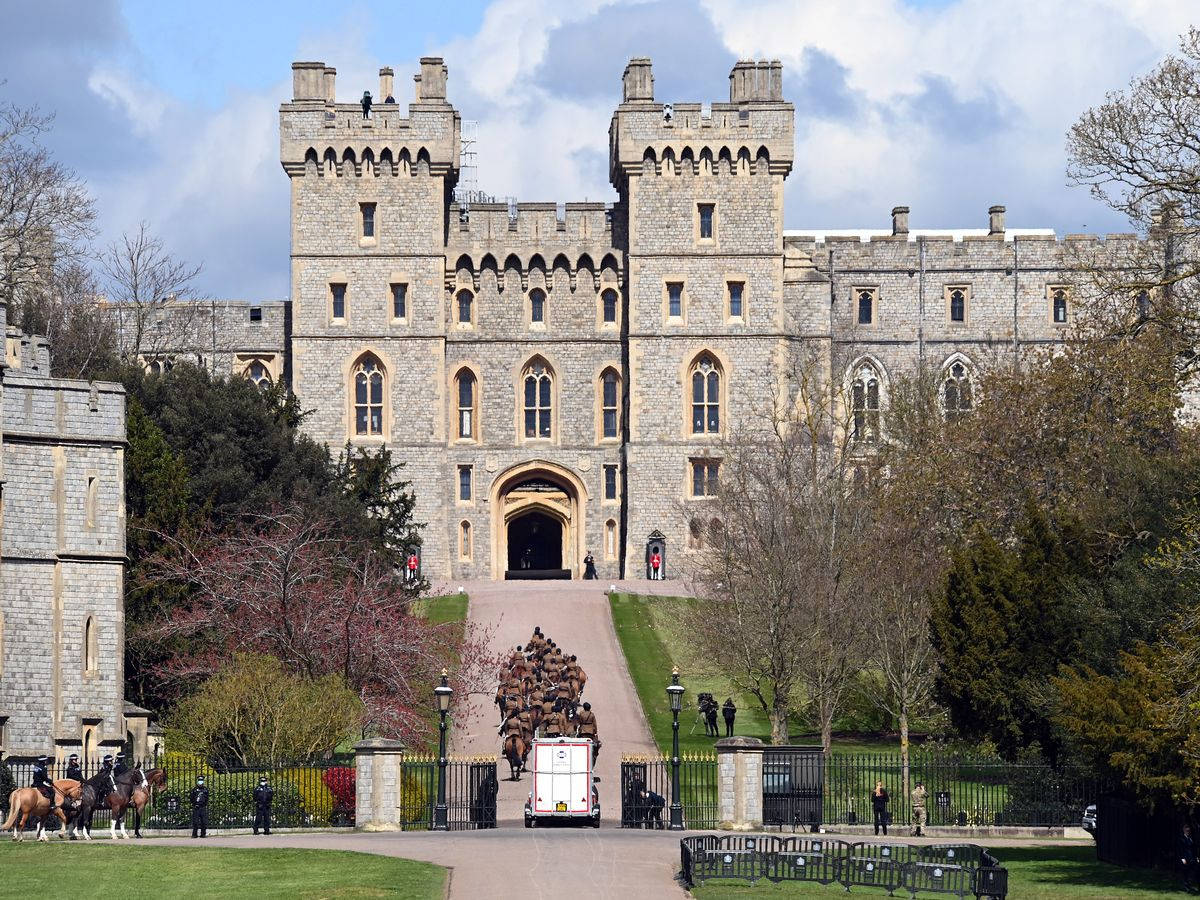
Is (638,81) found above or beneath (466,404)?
above

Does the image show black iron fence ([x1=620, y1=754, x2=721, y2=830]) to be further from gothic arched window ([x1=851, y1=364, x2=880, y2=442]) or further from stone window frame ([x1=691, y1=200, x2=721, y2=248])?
gothic arched window ([x1=851, y1=364, x2=880, y2=442])

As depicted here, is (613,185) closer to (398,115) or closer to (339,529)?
(398,115)

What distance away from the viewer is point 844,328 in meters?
72.8

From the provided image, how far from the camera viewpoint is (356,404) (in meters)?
68.4

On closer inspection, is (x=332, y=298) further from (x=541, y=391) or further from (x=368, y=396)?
(x=541, y=391)

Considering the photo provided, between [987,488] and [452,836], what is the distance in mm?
18284

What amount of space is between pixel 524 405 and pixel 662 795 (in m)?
31.8

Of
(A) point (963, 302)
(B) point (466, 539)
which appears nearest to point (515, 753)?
(B) point (466, 539)

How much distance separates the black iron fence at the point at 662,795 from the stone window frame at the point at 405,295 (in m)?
28.1

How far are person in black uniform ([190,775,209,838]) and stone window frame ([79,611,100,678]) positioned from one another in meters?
6.08

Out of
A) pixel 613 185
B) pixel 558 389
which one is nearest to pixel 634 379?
pixel 558 389

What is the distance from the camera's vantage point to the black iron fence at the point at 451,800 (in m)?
37.3

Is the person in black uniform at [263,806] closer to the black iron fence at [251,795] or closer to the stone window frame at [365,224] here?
the black iron fence at [251,795]

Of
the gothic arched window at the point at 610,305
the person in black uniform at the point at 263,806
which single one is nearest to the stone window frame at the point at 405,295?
the gothic arched window at the point at 610,305
